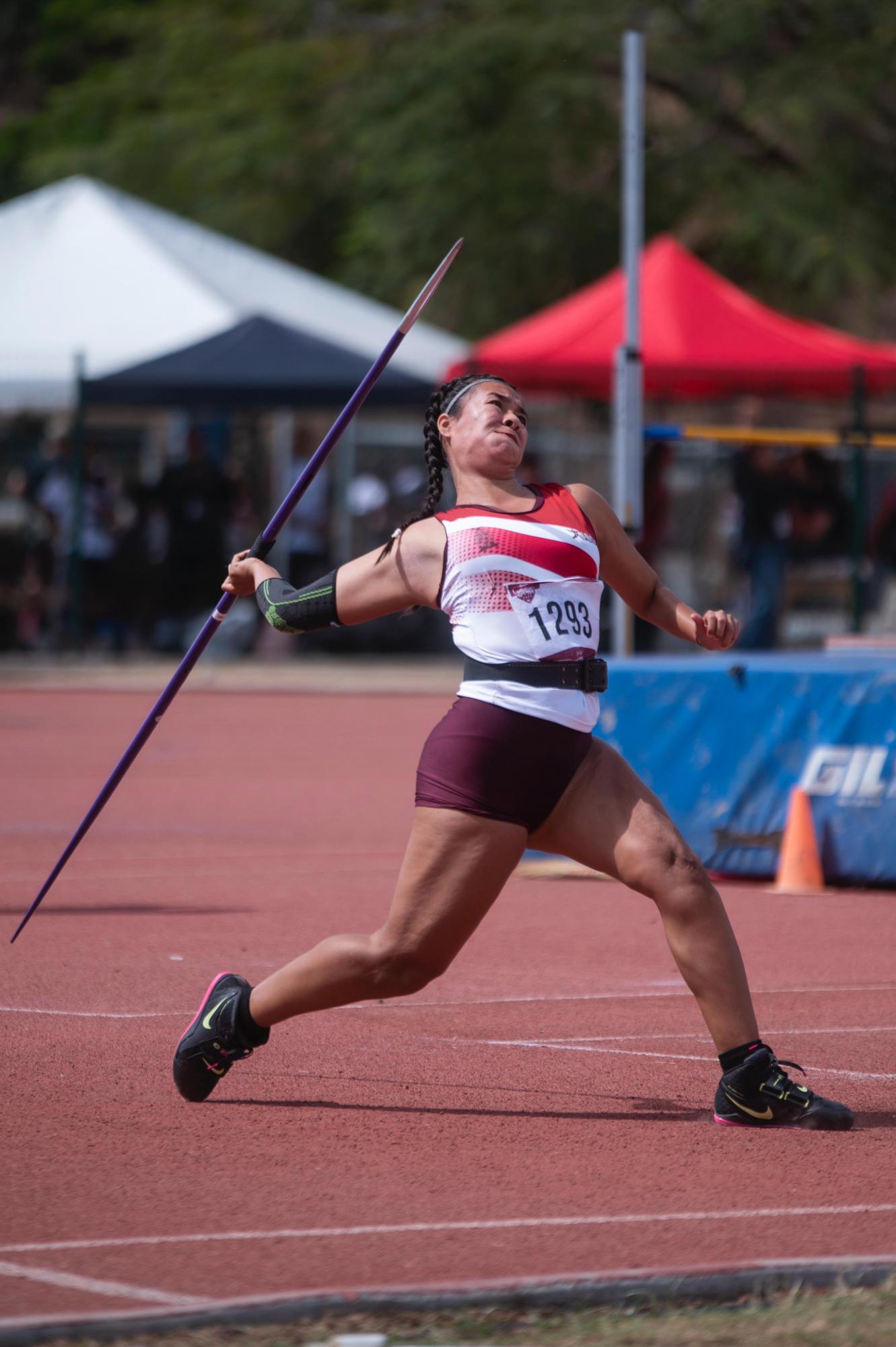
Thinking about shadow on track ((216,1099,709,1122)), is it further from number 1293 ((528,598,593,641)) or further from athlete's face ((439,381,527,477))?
athlete's face ((439,381,527,477))

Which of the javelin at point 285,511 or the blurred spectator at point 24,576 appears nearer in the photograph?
the javelin at point 285,511

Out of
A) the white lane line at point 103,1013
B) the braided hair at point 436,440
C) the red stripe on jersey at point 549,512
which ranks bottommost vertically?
the white lane line at point 103,1013

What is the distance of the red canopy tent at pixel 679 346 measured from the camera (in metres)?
19.2

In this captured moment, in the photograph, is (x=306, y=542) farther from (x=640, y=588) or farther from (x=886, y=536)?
(x=640, y=588)

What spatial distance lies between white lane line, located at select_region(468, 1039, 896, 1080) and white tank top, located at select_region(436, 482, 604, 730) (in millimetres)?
1365

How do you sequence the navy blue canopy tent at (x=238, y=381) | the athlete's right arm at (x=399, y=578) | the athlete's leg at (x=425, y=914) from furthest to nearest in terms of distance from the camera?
the navy blue canopy tent at (x=238, y=381) < the athlete's right arm at (x=399, y=578) < the athlete's leg at (x=425, y=914)

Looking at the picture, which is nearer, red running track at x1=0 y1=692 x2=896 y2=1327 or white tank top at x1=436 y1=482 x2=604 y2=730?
red running track at x1=0 y1=692 x2=896 y2=1327

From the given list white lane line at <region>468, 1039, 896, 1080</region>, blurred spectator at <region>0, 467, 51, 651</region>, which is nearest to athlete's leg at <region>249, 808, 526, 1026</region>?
white lane line at <region>468, 1039, 896, 1080</region>

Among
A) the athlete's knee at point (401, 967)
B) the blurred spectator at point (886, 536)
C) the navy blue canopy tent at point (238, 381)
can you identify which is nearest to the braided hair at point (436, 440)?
the athlete's knee at point (401, 967)

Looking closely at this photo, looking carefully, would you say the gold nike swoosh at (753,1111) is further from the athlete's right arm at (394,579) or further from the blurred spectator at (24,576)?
the blurred spectator at (24,576)

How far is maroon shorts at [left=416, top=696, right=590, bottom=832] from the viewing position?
5.29 metres

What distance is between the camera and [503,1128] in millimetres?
5379

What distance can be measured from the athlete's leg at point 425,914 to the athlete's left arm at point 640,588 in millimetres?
718

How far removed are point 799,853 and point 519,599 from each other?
4445 millimetres
